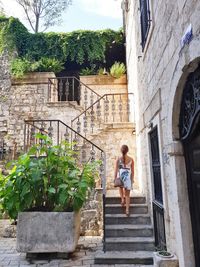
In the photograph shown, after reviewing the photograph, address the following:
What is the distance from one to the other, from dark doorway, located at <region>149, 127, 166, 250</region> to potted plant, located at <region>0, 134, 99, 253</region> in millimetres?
1200

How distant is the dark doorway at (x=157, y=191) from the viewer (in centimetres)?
356

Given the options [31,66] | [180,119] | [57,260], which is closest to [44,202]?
[57,260]

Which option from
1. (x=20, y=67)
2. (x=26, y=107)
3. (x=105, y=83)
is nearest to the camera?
(x=26, y=107)

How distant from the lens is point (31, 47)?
9.99 meters

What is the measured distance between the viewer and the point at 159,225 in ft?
12.1

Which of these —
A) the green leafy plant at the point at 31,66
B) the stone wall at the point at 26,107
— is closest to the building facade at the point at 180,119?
the stone wall at the point at 26,107

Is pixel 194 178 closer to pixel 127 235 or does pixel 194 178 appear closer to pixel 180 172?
pixel 180 172

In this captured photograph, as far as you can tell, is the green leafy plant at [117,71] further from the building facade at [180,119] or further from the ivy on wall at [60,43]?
the building facade at [180,119]

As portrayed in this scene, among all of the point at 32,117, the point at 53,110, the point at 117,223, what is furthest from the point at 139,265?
the point at 32,117

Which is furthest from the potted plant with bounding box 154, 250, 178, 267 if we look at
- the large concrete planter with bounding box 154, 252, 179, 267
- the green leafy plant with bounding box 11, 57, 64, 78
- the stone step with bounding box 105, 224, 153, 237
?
the green leafy plant with bounding box 11, 57, 64, 78

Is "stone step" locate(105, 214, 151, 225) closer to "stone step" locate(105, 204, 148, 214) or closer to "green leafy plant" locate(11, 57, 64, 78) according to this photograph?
"stone step" locate(105, 204, 148, 214)

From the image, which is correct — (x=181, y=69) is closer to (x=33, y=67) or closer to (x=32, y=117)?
(x=32, y=117)

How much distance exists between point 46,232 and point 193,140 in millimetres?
2709

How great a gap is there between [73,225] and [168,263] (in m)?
1.66
